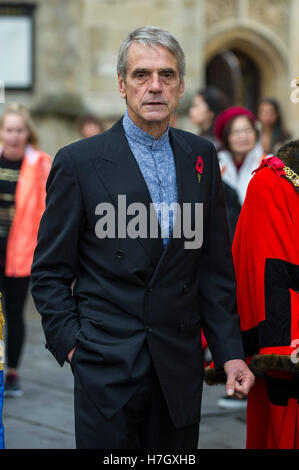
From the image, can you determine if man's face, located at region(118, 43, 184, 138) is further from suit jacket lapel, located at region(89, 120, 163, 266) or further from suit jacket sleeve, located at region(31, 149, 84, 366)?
suit jacket sleeve, located at region(31, 149, 84, 366)

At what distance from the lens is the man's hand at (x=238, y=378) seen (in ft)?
10.4

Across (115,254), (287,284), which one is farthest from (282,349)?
(115,254)

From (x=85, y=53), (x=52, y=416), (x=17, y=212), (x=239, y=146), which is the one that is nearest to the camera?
(x=52, y=416)

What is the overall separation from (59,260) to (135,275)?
0.26 metres

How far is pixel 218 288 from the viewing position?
324 centimetres

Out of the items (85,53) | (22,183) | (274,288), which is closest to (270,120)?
(22,183)

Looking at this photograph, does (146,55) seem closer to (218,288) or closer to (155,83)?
(155,83)

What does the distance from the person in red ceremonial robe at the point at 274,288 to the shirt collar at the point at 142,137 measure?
0.48 m

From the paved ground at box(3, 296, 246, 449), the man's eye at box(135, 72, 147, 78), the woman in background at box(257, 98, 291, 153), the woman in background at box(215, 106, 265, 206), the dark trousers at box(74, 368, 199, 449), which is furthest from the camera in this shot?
the woman in background at box(257, 98, 291, 153)

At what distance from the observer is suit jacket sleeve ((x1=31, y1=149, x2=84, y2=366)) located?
10.0 ft

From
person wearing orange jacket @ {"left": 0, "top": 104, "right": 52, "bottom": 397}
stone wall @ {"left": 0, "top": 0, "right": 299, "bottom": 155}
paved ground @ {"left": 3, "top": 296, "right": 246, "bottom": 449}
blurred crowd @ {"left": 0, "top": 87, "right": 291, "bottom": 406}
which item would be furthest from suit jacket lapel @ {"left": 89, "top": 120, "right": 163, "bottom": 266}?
stone wall @ {"left": 0, "top": 0, "right": 299, "bottom": 155}

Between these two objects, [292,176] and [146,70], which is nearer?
[146,70]

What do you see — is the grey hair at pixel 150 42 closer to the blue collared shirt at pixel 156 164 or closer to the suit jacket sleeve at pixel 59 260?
the blue collared shirt at pixel 156 164

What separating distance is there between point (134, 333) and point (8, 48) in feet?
41.6
